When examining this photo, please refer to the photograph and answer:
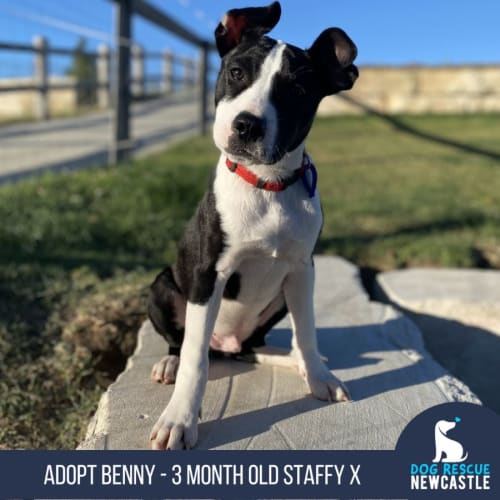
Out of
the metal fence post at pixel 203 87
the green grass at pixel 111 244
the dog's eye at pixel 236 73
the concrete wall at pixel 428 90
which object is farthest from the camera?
the concrete wall at pixel 428 90

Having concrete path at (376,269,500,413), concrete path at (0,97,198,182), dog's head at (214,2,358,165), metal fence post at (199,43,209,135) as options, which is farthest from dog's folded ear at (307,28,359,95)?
metal fence post at (199,43,209,135)

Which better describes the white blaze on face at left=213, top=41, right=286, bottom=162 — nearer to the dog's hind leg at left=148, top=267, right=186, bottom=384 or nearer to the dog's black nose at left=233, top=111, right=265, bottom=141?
the dog's black nose at left=233, top=111, right=265, bottom=141

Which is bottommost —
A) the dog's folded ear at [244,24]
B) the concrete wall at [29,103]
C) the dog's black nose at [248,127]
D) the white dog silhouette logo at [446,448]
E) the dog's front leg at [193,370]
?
the white dog silhouette logo at [446,448]

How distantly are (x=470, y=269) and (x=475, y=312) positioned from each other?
77 centimetres

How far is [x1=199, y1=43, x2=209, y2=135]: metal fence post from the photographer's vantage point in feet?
40.5

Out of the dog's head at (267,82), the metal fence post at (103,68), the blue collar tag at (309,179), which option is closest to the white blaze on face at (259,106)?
the dog's head at (267,82)

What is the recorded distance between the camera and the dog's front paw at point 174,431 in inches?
82.7

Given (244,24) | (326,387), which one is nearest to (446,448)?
(326,387)

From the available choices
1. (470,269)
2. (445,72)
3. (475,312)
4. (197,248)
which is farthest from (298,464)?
(445,72)

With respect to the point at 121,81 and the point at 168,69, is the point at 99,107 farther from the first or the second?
the point at 121,81

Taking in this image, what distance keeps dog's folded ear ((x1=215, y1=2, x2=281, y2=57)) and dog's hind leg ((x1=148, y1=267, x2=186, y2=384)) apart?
36.0 inches

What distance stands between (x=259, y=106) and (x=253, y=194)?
344 millimetres

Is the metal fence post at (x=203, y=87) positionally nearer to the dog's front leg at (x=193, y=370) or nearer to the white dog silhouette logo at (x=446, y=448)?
the dog's front leg at (x=193, y=370)

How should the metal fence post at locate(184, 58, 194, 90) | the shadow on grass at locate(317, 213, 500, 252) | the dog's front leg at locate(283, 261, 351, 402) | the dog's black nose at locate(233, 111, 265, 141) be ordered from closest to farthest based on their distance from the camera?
1. the dog's black nose at locate(233, 111, 265, 141)
2. the dog's front leg at locate(283, 261, 351, 402)
3. the shadow on grass at locate(317, 213, 500, 252)
4. the metal fence post at locate(184, 58, 194, 90)
